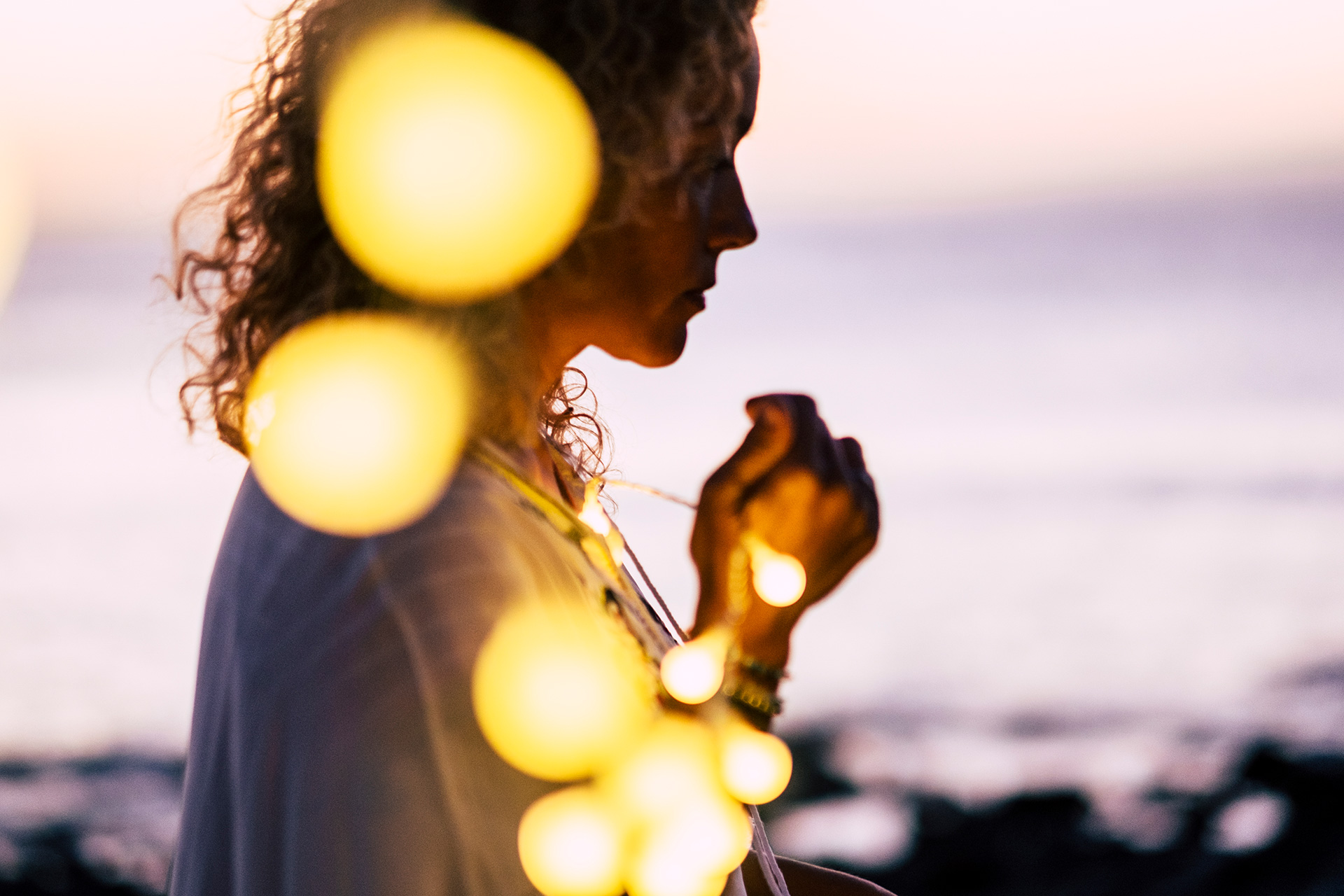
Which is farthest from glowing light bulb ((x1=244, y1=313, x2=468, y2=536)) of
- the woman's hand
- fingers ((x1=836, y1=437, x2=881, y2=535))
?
fingers ((x1=836, y1=437, x2=881, y2=535))

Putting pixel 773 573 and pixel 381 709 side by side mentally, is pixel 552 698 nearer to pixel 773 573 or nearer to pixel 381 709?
pixel 381 709

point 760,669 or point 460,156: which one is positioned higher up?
point 460,156

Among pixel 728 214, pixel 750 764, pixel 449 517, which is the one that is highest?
pixel 728 214

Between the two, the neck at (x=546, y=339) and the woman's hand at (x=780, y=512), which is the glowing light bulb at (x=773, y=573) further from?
the neck at (x=546, y=339)

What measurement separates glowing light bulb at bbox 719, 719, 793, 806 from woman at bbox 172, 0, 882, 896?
0.09 feet

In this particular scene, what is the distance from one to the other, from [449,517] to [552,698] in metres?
0.17

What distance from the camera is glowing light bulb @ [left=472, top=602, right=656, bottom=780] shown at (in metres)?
0.85

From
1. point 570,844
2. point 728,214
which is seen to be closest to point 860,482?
point 728,214

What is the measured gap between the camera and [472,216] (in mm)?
1025

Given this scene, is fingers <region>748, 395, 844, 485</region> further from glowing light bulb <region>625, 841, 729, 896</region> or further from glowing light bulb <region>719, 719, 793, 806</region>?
glowing light bulb <region>625, 841, 729, 896</region>

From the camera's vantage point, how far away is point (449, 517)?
2.95 feet

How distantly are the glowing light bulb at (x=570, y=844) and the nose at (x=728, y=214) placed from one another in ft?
1.81

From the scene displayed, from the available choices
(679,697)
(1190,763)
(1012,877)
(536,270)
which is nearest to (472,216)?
(536,270)

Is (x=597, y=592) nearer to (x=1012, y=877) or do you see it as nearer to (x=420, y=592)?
(x=420, y=592)
